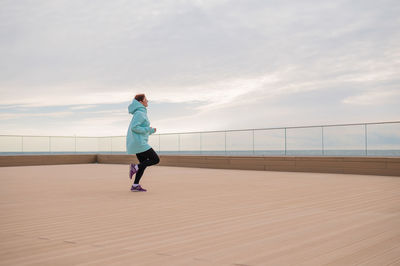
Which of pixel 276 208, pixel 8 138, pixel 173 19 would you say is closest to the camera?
pixel 276 208

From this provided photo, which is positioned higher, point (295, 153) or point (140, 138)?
point (140, 138)

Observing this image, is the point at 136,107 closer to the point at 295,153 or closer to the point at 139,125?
the point at 139,125

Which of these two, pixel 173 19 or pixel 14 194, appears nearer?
pixel 14 194

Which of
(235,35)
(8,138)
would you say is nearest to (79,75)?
(8,138)

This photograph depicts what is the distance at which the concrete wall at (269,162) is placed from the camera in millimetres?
11289

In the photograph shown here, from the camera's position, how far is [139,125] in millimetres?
7195

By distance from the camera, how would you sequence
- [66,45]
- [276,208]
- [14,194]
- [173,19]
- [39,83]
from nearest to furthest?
[276,208] → [14,194] → [173,19] → [66,45] → [39,83]

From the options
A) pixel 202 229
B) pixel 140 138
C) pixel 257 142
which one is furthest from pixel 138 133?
pixel 257 142

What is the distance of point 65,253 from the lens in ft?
9.68

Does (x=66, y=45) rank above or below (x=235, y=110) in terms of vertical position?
above

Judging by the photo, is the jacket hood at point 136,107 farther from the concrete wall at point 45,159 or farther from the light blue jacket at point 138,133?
the concrete wall at point 45,159

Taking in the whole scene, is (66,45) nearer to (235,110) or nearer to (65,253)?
(235,110)

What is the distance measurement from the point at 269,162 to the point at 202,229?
10316mm

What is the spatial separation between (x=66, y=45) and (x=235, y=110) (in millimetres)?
11767
